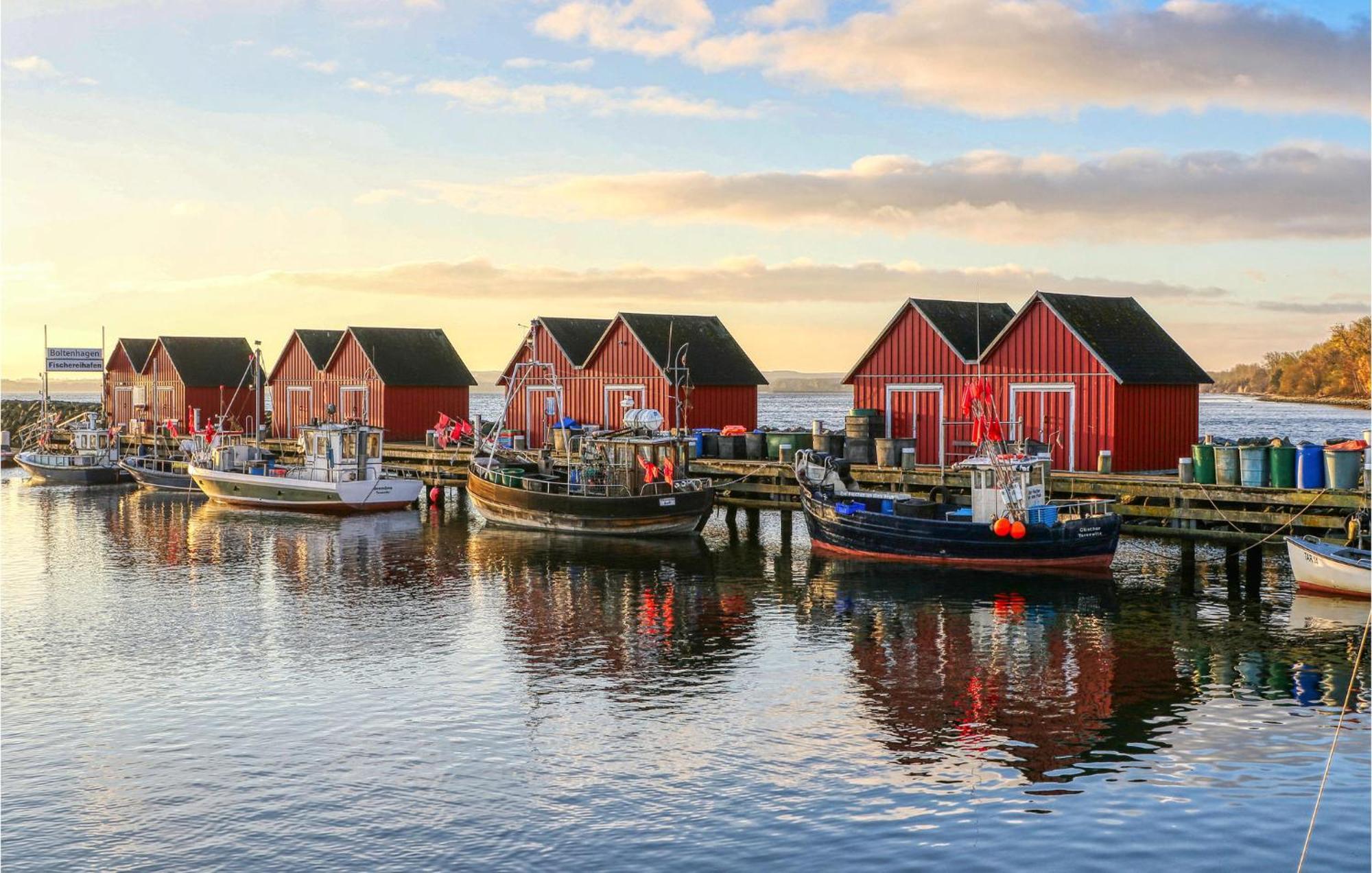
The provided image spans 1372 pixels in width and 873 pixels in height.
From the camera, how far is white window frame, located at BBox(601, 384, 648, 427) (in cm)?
5444

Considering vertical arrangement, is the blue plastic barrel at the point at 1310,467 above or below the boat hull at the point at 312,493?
above

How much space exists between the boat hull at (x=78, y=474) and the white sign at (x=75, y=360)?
18.4 m

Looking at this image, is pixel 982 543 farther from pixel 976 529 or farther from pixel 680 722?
pixel 680 722

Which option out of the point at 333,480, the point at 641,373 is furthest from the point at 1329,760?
the point at 333,480

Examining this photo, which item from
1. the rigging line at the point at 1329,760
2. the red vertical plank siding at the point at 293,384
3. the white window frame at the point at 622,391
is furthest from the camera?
the red vertical plank siding at the point at 293,384

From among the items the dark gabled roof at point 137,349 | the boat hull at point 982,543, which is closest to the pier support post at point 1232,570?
the boat hull at point 982,543

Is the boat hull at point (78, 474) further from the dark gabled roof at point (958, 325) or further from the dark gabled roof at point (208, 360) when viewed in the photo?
the dark gabled roof at point (958, 325)

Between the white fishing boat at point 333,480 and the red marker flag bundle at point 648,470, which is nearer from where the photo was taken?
the red marker flag bundle at point 648,470

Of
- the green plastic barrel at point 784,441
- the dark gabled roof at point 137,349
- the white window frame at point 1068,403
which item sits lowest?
the green plastic barrel at point 784,441

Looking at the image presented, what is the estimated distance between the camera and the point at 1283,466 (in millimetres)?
34844

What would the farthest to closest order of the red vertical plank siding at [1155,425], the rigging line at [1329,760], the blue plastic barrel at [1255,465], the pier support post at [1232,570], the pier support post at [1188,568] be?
1. the red vertical plank siding at [1155,425]
2. the blue plastic barrel at [1255,465]
3. the pier support post at [1188,568]
4. the pier support post at [1232,570]
5. the rigging line at [1329,760]

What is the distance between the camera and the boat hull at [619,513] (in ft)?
140

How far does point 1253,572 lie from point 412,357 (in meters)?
44.9

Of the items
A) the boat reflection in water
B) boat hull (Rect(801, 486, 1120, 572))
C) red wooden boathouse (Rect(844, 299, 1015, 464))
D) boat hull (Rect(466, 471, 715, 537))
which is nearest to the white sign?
boat hull (Rect(466, 471, 715, 537))
